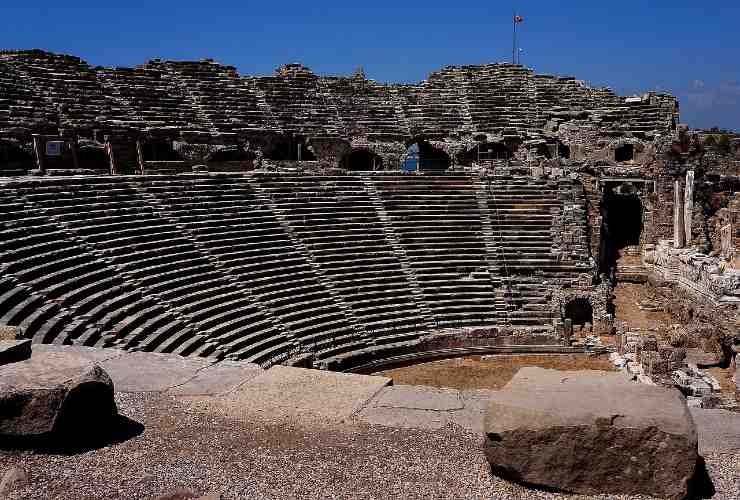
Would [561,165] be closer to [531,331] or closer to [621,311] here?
[621,311]

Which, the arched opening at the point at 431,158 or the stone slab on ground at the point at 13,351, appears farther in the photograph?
the arched opening at the point at 431,158

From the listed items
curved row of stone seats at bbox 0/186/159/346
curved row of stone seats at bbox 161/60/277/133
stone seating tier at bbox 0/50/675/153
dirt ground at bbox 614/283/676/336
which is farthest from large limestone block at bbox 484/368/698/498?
curved row of stone seats at bbox 161/60/277/133

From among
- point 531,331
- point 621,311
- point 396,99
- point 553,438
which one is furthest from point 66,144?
point 553,438

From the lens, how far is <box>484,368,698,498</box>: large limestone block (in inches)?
204

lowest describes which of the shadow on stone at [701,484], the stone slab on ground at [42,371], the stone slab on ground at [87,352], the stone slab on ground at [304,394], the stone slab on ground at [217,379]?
the shadow on stone at [701,484]

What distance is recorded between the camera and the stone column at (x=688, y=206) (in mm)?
24422

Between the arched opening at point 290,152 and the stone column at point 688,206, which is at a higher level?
the arched opening at point 290,152

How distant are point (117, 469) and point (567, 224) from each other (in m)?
18.3

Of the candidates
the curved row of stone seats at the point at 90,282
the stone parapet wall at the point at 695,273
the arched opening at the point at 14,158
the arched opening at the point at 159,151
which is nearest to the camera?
the curved row of stone seats at the point at 90,282

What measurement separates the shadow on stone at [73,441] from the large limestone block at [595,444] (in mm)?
3655

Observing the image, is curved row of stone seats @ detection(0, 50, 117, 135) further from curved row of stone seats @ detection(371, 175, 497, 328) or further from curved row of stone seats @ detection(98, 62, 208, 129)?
curved row of stone seats @ detection(371, 175, 497, 328)

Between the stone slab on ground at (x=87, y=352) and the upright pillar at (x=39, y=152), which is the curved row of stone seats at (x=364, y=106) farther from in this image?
the stone slab on ground at (x=87, y=352)

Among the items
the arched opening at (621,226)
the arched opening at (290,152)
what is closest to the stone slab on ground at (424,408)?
the arched opening at (621,226)

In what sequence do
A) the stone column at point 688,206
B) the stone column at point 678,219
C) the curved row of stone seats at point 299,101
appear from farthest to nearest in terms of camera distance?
the curved row of stone seats at point 299,101 → the stone column at point 678,219 → the stone column at point 688,206
